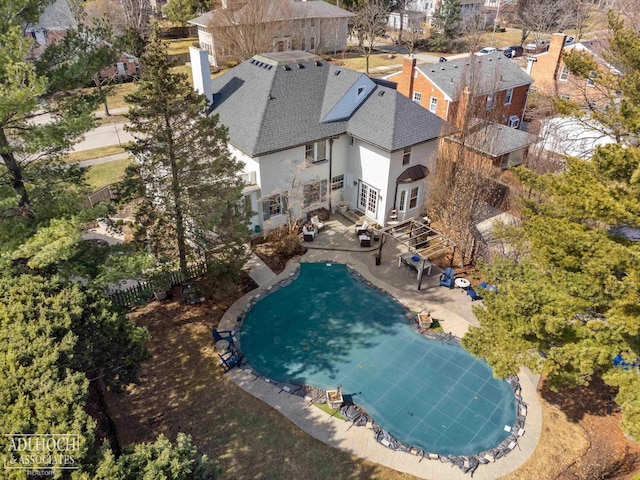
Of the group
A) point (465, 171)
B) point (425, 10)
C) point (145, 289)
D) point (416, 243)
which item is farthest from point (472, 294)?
point (425, 10)

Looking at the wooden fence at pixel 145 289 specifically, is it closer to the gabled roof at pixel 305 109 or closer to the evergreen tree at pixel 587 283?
the gabled roof at pixel 305 109

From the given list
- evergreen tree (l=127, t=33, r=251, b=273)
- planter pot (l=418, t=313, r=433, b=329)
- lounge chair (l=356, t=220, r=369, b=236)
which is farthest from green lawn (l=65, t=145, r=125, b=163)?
planter pot (l=418, t=313, r=433, b=329)

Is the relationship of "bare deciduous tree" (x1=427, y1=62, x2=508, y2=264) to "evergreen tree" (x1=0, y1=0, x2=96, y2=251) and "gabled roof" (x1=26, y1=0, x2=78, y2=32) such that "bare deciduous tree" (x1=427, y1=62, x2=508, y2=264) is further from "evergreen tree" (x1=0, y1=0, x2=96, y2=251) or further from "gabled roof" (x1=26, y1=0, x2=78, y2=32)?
"gabled roof" (x1=26, y1=0, x2=78, y2=32)

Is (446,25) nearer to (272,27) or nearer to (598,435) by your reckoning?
(272,27)

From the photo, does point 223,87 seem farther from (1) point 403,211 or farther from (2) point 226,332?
(2) point 226,332

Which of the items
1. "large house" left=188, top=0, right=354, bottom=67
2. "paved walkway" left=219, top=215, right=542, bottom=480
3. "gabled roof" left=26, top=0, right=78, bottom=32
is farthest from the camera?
"large house" left=188, top=0, right=354, bottom=67

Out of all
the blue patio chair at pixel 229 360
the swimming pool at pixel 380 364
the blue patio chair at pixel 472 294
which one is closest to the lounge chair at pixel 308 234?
the swimming pool at pixel 380 364
